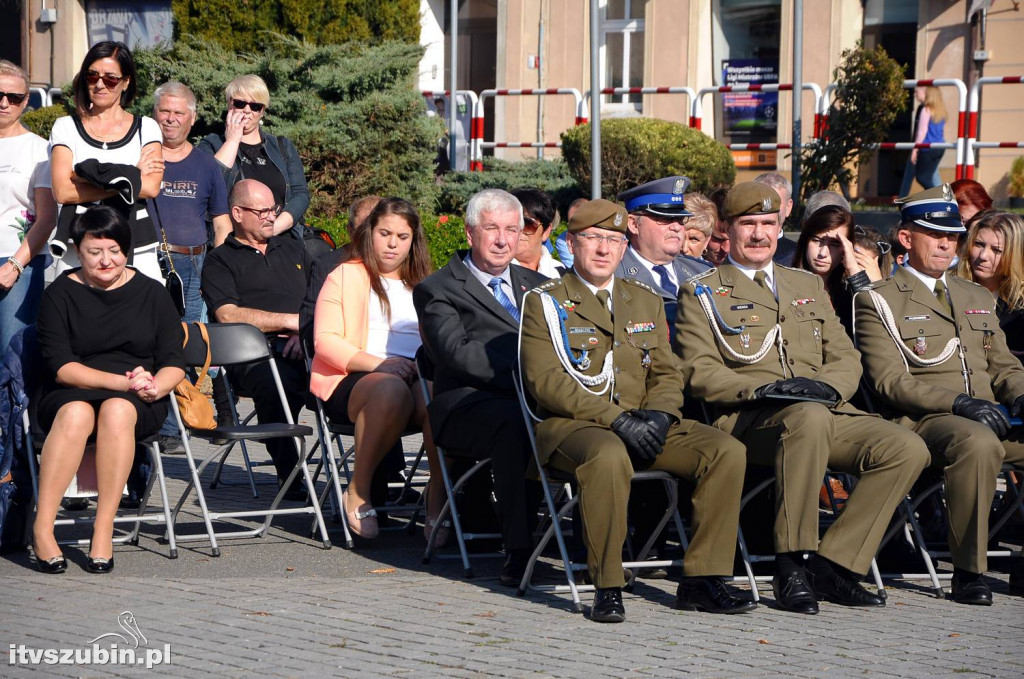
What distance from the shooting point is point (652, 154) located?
55.0 ft

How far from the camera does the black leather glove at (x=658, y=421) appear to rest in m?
6.33

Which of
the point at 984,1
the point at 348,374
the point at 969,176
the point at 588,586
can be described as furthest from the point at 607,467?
the point at 984,1

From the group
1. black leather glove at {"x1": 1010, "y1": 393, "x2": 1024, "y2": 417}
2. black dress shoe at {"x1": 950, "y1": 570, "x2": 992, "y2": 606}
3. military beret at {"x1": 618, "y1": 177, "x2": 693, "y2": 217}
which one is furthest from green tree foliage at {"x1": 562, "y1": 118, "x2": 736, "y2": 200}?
black dress shoe at {"x1": 950, "y1": 570, "x2": 992, "y2": 606}

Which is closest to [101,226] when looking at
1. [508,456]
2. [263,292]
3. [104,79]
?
[104,79]

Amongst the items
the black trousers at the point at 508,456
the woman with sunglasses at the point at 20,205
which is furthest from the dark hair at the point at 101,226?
the black trousers at the point at 508,456

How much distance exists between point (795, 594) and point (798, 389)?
91cm

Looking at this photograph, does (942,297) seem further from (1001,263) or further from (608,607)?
(608,607)

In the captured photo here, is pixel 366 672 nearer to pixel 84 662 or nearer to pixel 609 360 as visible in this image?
pixel 84 662

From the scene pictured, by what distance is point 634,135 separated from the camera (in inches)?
663

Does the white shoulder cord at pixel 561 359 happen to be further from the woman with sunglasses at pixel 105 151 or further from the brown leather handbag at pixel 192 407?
the woman with sunglasses at pixel 105 151

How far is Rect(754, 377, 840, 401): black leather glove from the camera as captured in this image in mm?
6621

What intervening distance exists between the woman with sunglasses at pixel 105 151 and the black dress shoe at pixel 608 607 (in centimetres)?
346

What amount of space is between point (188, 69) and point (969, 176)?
810 centimetres

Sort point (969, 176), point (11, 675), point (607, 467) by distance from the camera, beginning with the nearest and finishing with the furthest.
Answer: point (11, 675)
point (607, 467)
point (969, 176)
